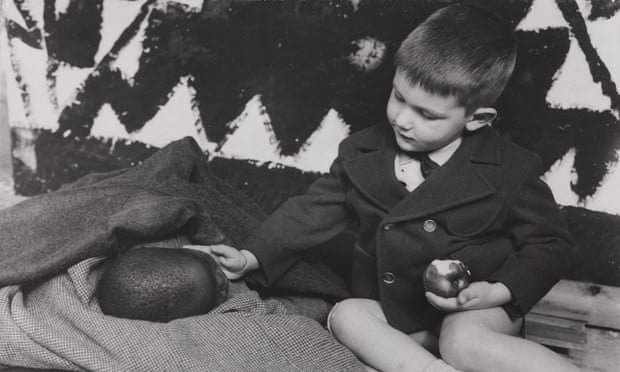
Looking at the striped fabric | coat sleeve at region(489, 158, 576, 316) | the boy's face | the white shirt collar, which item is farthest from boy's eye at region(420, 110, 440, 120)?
the striped fabric

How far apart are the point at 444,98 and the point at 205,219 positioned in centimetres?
62

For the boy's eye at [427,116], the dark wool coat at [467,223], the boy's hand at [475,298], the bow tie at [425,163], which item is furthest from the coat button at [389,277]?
the boy's eye at [427,116]

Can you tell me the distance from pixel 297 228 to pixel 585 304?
0.79 m

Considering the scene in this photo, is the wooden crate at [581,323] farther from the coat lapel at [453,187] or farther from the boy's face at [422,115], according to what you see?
the boy's face at [422,115]

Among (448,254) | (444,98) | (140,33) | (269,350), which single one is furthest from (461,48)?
(140,33)

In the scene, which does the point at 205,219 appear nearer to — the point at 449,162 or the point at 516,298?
the point at 449,162

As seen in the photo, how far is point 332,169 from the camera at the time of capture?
163cm

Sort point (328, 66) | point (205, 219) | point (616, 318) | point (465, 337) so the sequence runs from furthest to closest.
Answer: point (328, 66) < point (616, 318) < point (205, 219) < point (465, 337)

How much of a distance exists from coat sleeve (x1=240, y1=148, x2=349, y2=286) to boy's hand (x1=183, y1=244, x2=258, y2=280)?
2 centimetres

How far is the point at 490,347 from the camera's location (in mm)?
1298

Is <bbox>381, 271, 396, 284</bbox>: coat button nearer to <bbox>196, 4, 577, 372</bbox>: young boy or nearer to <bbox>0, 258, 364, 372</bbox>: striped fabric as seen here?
<bbox>196, 4, 577, 372</bbox>: young boy

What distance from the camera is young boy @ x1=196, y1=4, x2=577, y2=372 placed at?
1352 mm

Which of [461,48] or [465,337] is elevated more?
[461,48]

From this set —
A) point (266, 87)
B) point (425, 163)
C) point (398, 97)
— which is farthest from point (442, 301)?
point (266, 87)
